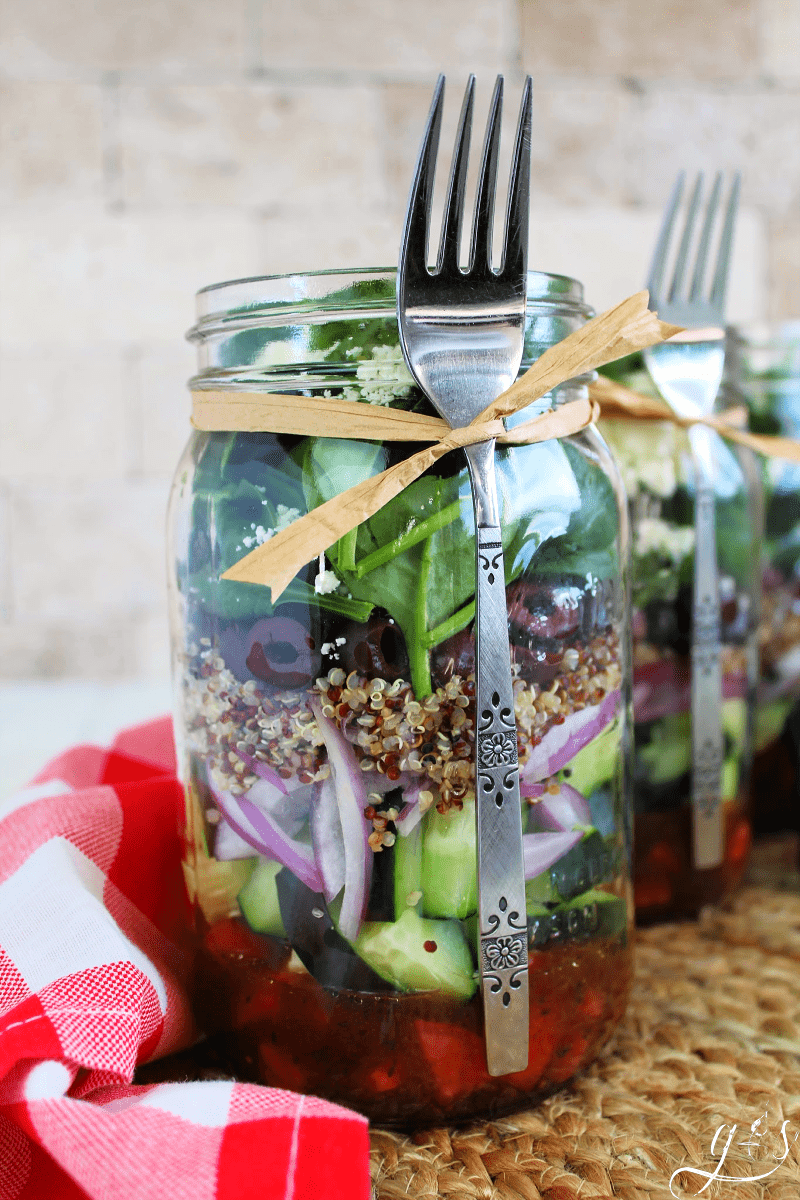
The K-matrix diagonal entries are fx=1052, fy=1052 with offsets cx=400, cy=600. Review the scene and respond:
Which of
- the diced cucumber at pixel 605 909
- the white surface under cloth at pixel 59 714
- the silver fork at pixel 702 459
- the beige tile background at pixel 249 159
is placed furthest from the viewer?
the beige tile background at pixel 249 159

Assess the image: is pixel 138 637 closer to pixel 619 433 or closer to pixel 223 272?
pixel 223 272

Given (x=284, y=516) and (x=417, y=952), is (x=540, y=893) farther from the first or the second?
(x=284, y=516)

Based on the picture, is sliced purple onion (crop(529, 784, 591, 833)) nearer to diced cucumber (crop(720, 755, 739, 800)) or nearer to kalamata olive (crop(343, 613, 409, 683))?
kalamata olive (crop(343, 613, 409, 683))

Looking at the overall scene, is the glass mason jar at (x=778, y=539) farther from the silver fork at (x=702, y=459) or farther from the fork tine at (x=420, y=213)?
the fork tine at (x=420, y=213)

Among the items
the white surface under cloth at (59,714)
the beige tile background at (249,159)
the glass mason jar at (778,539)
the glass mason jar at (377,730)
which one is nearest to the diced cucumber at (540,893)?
the glass mason jar at (377,730)

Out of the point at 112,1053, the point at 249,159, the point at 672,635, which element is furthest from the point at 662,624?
the point at 249,159

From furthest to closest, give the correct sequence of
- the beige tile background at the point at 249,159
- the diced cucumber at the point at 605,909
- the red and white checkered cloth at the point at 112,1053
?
the beige tile background at the point at 249,159 → the diced cucumber at the point at 605,909 → the red and white checkered cloth at the point at 112,1053

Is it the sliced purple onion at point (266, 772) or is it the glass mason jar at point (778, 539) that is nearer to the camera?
the sliced purple onion at point (266, 772)
